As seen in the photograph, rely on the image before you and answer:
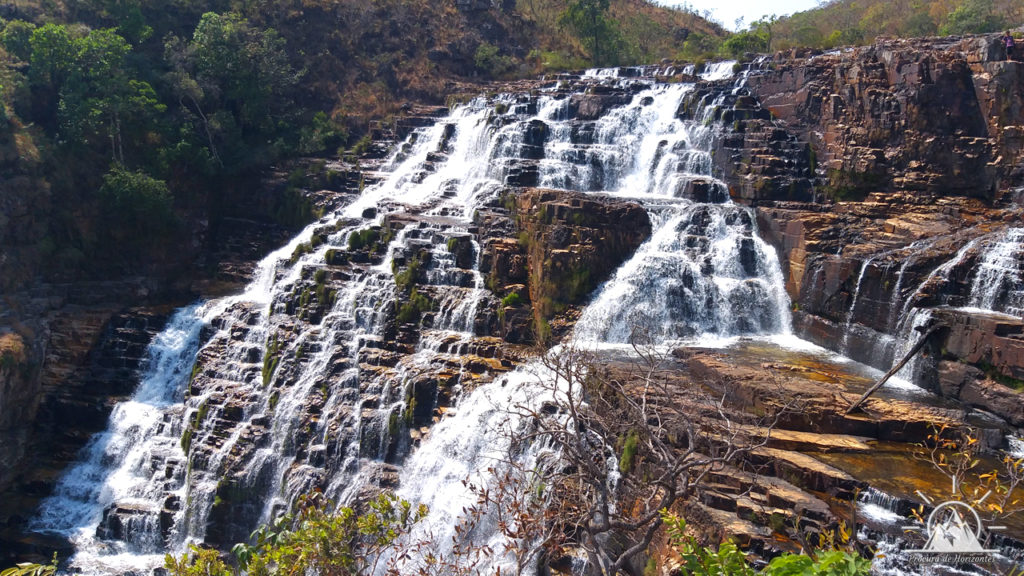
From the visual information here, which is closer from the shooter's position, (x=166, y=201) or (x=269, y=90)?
(x=166, y=201)

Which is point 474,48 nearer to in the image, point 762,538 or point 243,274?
point 243,274

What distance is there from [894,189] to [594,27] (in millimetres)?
21939

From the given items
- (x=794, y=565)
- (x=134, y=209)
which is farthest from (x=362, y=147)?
(x=794, y=565)

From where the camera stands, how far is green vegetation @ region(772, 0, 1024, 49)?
30.6 m

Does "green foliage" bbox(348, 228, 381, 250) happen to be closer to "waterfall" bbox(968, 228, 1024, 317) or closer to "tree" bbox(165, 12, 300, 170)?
"tree" bbox(165, 12, 300, 170)

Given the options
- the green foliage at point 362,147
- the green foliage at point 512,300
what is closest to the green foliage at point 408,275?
the green foliage at point 512,300

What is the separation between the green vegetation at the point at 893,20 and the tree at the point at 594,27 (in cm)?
891

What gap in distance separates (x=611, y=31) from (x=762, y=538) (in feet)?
113

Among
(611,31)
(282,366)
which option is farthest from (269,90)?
(611,31)

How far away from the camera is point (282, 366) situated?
1953 centimetres

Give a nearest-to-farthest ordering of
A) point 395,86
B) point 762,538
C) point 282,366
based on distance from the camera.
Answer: point 762,538 < point 282,366 < point 395,86

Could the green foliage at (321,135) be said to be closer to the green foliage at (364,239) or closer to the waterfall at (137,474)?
the green foliage at (364,239)

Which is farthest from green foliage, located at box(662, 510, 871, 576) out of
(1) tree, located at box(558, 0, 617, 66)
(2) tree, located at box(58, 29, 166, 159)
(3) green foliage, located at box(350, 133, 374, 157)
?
(1) tree, located at box(558, 0, 617, 66)

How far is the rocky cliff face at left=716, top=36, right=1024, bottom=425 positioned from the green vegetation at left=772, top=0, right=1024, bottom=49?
6441mm
